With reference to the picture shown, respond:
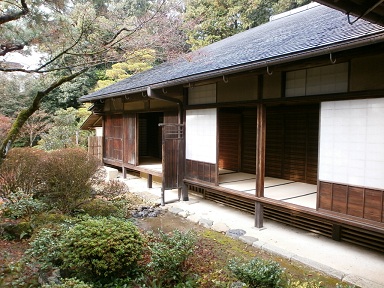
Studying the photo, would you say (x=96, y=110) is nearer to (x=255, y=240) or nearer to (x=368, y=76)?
(x=255, y=240)

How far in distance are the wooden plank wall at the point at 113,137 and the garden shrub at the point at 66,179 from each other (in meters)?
→ 5.93

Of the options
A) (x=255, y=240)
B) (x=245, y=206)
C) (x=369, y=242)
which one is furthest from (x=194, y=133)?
(x=369, y=242)

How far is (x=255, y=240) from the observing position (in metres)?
5.32

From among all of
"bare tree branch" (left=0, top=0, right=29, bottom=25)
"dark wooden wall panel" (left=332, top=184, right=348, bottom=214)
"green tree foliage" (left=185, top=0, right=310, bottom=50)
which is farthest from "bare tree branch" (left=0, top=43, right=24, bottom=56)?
"green tree foliage" (left=185, top=0, right=310, bottom=50)

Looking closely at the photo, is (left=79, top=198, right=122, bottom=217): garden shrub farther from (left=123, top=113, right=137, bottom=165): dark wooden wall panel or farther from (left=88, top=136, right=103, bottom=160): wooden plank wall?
(left=88, top=136, right=103, bottom=160): wooden plank wall

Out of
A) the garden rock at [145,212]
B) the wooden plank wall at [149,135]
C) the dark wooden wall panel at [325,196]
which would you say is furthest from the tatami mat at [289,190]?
the wooden plank wall at [149,135]

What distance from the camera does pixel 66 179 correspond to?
221 inches

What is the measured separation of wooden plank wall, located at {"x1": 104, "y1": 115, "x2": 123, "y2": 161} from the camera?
1191 cm

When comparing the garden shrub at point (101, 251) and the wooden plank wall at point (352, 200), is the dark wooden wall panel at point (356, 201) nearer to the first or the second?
the wooden plank wall at point (352, 200)

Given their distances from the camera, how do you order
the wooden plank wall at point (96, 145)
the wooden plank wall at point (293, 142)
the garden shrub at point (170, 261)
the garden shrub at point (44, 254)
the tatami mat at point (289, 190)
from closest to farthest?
the garden shrub at point (170, 261) → the garden shrub at point (44, 254) → the tatami mat at point (289, 190) → the wooden plank wall at point (293, 142) → the wooden plank wall at point (96, 145)

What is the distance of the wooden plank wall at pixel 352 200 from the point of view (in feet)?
13.8

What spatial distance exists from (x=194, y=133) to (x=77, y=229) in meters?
4.60

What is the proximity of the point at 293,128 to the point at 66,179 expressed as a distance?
587 centimetres

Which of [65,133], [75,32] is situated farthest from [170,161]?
[65,133]
